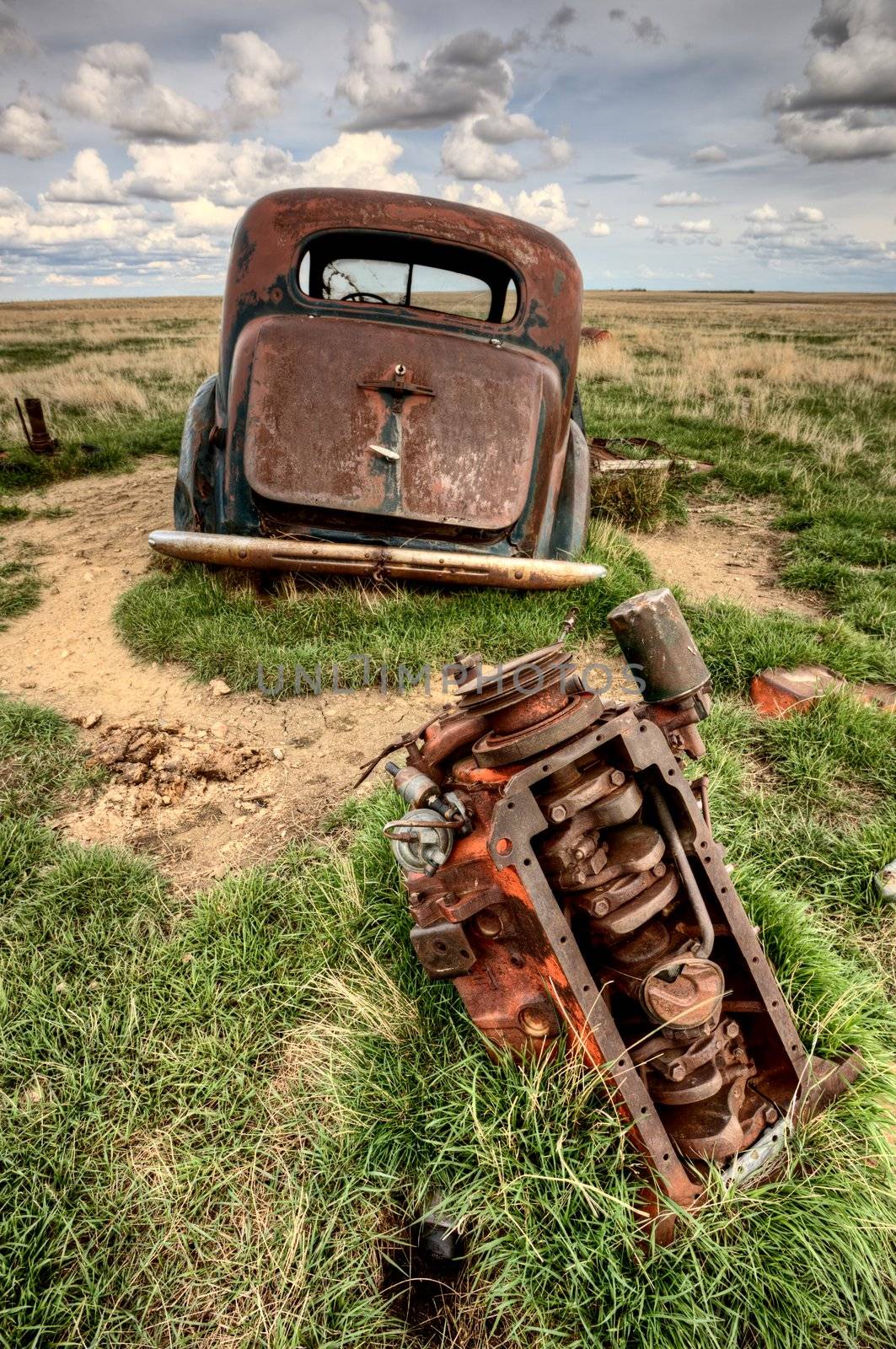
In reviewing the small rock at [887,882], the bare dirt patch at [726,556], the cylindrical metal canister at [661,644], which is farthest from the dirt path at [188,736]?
the bare dirt patch at [726,556]

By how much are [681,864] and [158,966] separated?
1.56m

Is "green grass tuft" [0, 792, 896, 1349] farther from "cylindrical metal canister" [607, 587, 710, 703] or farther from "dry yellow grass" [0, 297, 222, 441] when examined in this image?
"dry yellow grass" [0, 297, 222, 441]

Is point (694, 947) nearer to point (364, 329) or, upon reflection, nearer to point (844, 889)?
point (844, 889)

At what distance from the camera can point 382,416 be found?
3.56 m

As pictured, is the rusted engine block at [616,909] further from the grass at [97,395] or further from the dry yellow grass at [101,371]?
the dry yellow grass at [101,371]

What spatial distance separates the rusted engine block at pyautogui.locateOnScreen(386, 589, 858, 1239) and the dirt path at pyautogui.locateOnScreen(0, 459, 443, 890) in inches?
49.0

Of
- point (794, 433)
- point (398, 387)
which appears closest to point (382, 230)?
point (398, 387)

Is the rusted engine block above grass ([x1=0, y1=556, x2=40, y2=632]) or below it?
above

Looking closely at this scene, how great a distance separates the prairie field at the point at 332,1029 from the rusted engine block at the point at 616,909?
Result: 0.39ft

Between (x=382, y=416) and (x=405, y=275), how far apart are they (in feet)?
4.03

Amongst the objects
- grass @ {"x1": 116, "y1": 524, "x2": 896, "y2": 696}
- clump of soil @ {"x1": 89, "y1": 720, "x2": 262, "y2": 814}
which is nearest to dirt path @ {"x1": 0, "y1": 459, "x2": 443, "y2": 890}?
clump of soil @ {"x1": 89, "y1": 720, "x2": 262, "y2": 814}

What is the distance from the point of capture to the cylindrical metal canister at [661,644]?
5.58 ft

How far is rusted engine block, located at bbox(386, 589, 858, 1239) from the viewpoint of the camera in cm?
153

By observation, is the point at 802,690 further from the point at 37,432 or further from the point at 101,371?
the point at 101,371
